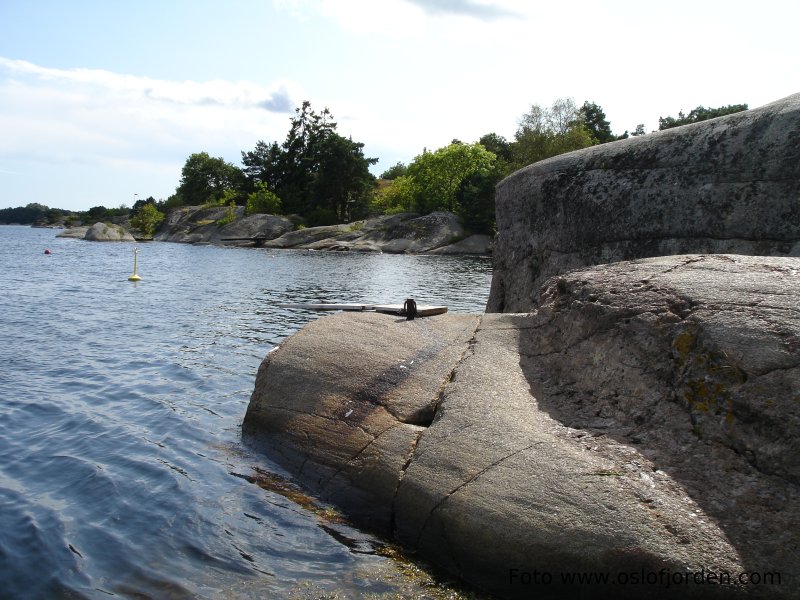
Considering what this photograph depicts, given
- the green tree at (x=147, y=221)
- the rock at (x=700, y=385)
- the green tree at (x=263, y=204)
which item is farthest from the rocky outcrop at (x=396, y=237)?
the rock at (x=700, y=385)

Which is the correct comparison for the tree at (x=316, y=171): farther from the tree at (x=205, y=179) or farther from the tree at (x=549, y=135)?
the tree at (x=549, y=135)

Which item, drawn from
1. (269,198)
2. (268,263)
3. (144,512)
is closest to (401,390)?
(144,512)

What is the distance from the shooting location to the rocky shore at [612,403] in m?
5.20

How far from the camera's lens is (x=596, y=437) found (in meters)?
6.26

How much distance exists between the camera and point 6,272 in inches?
1521

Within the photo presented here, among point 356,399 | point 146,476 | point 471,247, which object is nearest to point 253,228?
point 471,247

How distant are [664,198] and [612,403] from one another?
13.9 feet

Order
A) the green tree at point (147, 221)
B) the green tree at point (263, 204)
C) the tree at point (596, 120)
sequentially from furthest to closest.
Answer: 1. the green tree at point (147, 221)
2. the green tree at point (263, 204)
3. the tree at point (596, 120)

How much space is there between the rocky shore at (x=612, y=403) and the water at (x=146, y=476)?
80 centimetres

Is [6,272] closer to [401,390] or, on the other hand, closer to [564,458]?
[401,390]

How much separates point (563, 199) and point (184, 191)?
125 metres

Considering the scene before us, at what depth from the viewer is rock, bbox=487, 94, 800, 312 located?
8484mm

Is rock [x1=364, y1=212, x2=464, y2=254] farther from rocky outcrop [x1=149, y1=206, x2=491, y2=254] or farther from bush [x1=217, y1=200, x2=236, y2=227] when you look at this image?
bush [x1=217, y1=200, x2=236, y2=227]

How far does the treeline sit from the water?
57.1 metres
